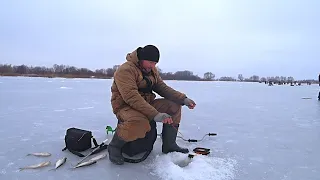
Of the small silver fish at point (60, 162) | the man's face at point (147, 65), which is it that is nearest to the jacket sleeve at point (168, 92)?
the man's face at point (147, 65)

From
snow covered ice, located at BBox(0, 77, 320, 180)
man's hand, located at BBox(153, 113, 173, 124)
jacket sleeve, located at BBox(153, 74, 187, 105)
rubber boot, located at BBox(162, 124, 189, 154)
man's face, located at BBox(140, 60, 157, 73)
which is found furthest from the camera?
jacket sleeve, located at BBox(153, 74, 187, 105)

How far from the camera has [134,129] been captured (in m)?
2.66

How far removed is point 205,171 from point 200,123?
272cm

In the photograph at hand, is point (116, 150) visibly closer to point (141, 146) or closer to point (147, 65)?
point (141, 146)

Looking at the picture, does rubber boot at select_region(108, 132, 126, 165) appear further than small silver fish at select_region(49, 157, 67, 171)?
Yes

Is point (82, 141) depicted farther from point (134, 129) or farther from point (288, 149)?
point (288, 149)

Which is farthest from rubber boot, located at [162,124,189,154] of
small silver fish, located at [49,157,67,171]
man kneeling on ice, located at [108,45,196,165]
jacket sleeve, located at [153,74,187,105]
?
small silver fish, located at [49,157,67,171]

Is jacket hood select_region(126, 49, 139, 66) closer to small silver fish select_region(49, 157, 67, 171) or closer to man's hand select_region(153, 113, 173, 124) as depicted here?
man's hand select_region(153, 113, 173, 124)

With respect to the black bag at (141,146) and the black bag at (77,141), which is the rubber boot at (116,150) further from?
the black bag at (77,141)

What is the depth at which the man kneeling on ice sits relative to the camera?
104 inches

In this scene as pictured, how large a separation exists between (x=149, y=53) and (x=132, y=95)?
493 millimetres

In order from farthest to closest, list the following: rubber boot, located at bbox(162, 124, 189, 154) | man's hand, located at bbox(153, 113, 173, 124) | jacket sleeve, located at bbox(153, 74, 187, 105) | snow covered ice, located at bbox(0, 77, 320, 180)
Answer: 1. jacket sleeve, located at bbox(153, 74, 187, 105)
2. rubber boot, located at bbox(162, 124, 189, 154)
3. man's hand, located at bbox(153, 113, 173, 124)
4. snow covered ice, located at bbox(0, 77, 320, 180)

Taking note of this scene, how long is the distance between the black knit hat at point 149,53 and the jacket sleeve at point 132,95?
0.26m

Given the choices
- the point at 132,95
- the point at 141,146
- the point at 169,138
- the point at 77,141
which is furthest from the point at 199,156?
the point at 77,141
